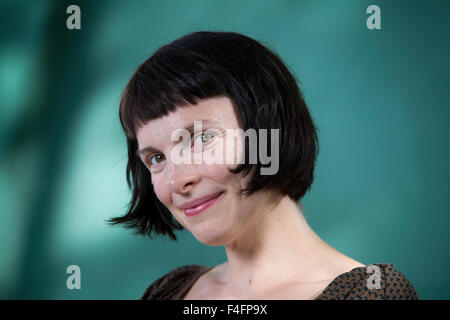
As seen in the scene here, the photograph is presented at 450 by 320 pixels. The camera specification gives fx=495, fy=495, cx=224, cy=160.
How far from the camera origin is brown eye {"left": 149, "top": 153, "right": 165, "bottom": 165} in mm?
1177

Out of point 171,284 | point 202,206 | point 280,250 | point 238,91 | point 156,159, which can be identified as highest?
point 238,91

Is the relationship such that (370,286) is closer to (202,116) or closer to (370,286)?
(370,286)

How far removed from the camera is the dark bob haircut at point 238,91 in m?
1.09

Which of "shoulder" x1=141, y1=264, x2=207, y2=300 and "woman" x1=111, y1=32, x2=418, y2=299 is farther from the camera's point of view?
"shoulder" x1=141, y1=264, x2=207, y2=300

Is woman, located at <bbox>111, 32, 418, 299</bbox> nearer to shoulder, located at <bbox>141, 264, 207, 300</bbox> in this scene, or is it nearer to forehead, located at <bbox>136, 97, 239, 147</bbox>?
forehead, located at <bbox>136, 97, 239, 147</bbox>

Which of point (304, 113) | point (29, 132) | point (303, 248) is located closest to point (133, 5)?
point (29, 132)

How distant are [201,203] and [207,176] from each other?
0.07m

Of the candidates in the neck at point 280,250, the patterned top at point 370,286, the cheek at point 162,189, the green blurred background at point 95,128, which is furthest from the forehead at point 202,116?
the green blurred background at point 95,128

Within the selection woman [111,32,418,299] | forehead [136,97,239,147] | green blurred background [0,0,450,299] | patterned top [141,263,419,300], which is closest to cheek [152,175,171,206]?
woman [111,32,418,299]

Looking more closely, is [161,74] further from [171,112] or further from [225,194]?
[225,194]

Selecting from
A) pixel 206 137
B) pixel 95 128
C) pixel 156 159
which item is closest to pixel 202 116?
pixel 206 137

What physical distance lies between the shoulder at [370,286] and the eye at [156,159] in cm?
48

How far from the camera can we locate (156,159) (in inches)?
46.8
